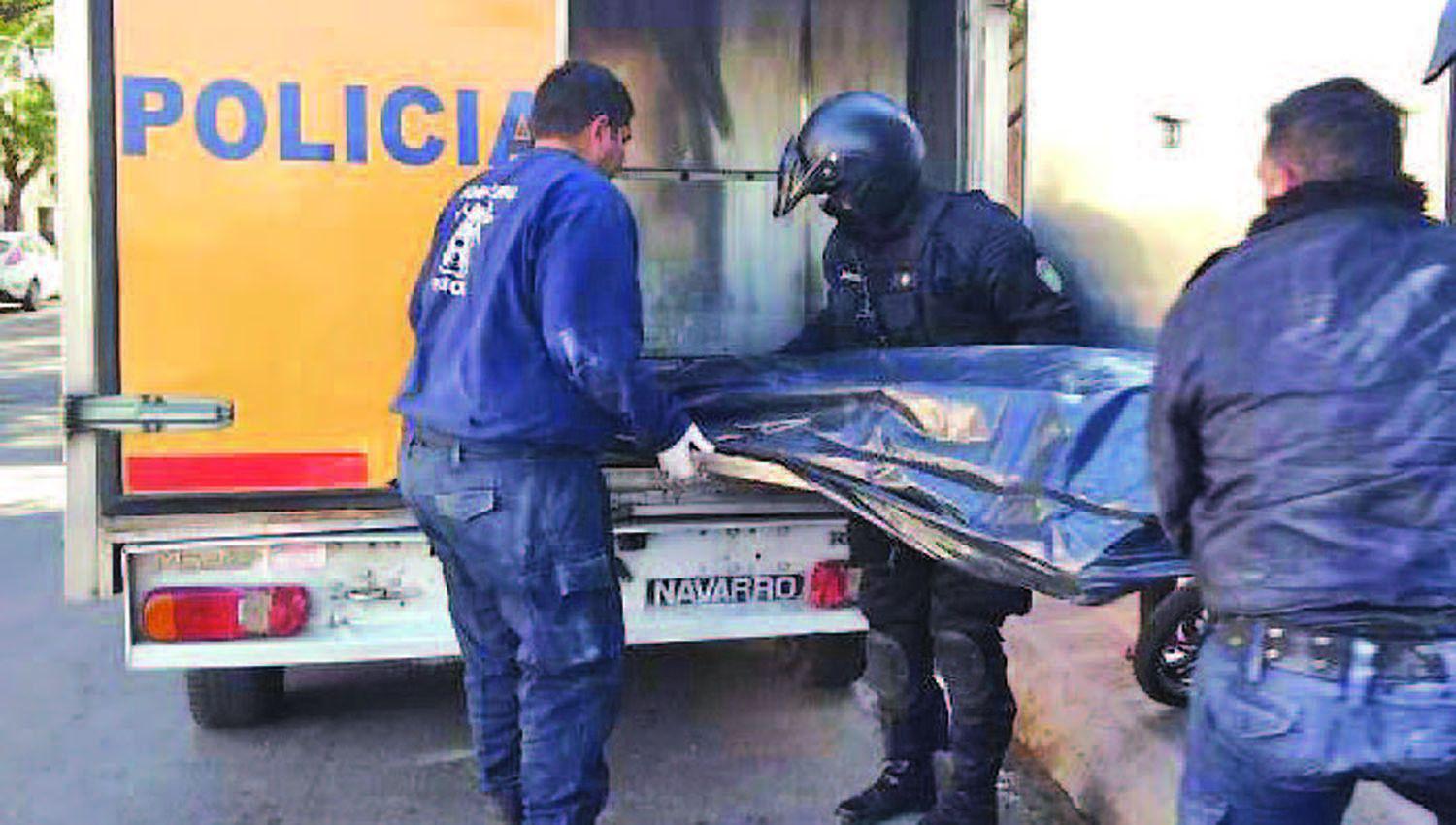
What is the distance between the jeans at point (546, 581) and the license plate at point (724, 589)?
702mm

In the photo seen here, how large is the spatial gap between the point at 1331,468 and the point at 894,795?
84.6 inches

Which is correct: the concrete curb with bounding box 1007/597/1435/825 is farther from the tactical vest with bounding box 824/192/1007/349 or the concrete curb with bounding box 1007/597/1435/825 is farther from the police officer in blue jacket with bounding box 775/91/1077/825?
the tactical vest with bounding box 824/192/1007/349

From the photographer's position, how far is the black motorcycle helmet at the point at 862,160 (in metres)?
3.72

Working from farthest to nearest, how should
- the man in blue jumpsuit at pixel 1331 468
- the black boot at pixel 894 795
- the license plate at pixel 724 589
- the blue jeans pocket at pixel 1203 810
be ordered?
1. the license plate at pixel 724 589
2. the black boot at pixel 894 795
3. the blue jeans pocket at pixel 1203 810
4. the man in blue jumpsuit at pixel 1331 468

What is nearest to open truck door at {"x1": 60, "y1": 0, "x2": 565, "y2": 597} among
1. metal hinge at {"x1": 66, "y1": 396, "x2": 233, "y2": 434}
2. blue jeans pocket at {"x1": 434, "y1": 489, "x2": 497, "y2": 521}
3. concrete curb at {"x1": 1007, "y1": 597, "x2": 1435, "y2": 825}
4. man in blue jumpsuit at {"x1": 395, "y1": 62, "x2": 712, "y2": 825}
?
metal hinge at {"x1": 66, "y1": 396, "x2": 233, "y2": 434}

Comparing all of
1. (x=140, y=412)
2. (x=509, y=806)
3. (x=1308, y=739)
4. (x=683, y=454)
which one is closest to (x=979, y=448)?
(x=683, y=454)

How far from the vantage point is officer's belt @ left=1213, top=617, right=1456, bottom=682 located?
6.75 feet

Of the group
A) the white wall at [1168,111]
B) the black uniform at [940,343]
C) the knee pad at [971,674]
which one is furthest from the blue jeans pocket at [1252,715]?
the knee pad at [971,674]

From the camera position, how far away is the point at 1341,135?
2129 mm

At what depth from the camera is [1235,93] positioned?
10.1 feet

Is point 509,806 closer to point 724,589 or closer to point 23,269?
point 724,589

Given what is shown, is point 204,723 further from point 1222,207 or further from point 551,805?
point 1222,207

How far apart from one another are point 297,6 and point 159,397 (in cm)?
96

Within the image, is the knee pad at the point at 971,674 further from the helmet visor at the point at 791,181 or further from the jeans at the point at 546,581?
the helmet visor at the point at 791,181
